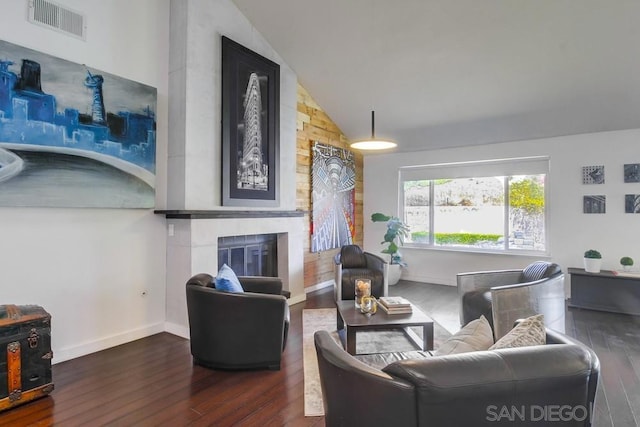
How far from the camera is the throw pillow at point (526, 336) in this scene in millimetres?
1583

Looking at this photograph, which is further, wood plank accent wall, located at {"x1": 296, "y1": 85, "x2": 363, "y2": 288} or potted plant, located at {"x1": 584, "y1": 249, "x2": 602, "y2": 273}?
wood plank accent wall, located at {"x1": 296, "y1": 85, "x2": 363, "y2": 288}

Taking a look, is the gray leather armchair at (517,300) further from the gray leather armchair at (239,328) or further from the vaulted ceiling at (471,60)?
the vaulted ceiling at (471,60)

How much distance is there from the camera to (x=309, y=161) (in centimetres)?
570

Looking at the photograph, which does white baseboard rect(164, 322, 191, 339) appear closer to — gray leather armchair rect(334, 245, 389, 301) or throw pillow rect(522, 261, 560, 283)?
gray leather armchair rect(334, 245, 389, 301)

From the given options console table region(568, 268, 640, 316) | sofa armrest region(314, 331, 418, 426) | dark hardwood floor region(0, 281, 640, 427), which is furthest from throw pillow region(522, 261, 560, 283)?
sofa armrest region(314, 331, 418, 426)

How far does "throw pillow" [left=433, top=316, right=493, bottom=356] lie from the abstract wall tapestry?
13.3 feet

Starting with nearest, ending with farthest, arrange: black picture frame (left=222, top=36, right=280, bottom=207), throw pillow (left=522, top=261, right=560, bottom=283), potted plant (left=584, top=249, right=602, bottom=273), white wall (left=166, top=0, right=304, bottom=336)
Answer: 1. throw pillow (left=522, top=261, right=560, bottom=283)
2. white wall (left=166, top=0, right=304, bottom=336)
3. black picture frame (left=222, top=36, right=280, bottom=207)
4. potted plant (left=584, top=249, right=602, bottom=273)

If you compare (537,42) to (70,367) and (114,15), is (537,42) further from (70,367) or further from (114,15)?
(70,367)

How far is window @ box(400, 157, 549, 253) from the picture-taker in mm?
5582

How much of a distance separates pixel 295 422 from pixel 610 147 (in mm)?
5490

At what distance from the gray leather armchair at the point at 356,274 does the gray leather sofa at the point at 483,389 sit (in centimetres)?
321

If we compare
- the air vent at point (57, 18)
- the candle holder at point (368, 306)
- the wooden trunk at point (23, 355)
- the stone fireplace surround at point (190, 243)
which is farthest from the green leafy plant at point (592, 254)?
the air vent at point (57, 18)

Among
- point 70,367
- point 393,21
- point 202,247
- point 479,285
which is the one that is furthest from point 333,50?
point 70,367

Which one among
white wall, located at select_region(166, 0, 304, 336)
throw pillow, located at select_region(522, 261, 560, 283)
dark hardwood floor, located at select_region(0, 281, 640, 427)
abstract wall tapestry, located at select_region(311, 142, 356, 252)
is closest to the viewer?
dark hardwood floor, located at select_region(0, 281, 640, 427)
